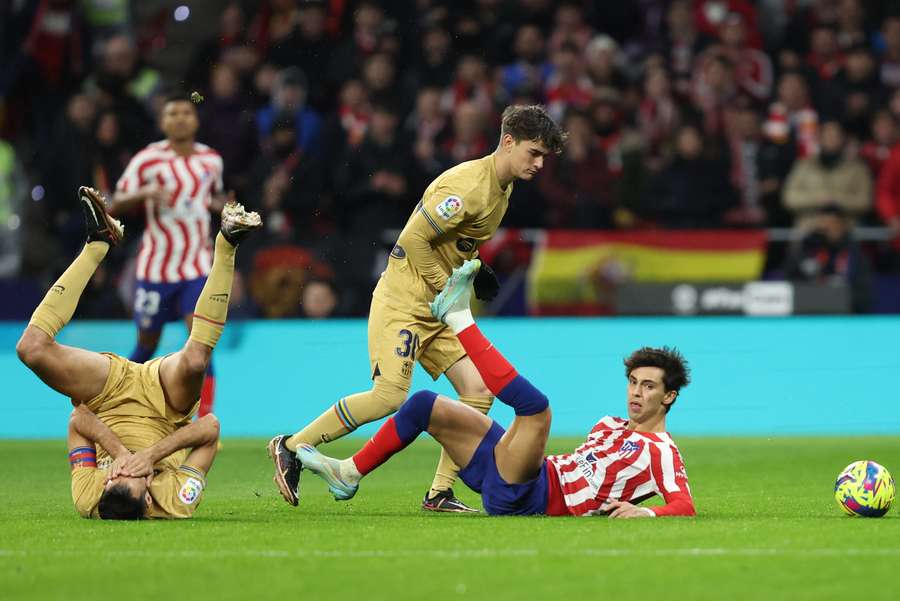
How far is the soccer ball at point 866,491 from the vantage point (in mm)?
7185

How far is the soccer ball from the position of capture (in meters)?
7.19

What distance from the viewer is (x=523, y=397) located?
727 cm

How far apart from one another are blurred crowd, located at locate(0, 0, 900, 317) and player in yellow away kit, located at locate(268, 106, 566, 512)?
6.12m

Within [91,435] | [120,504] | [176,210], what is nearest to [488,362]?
[120,504]

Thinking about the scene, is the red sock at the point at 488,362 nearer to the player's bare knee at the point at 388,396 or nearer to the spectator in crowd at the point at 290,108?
the player's bare knee at the point at 388,396

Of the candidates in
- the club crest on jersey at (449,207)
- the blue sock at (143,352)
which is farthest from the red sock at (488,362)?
the blue sock at (143,352)

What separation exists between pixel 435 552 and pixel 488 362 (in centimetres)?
151

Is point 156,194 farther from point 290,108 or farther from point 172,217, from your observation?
point 290,108

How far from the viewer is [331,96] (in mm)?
16781

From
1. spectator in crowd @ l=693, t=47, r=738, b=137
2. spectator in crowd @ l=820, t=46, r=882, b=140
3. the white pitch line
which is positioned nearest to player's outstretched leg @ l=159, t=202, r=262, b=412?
the white pitch line

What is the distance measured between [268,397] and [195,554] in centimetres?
726

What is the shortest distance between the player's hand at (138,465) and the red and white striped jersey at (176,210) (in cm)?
417

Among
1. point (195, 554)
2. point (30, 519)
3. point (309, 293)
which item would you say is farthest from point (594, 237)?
point (195, 554)

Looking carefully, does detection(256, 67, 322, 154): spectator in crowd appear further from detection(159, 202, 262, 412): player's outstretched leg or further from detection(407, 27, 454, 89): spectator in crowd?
detection(159, 202, 262, 412): player's outstretched leg
